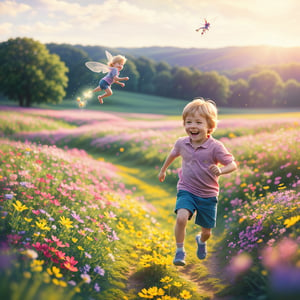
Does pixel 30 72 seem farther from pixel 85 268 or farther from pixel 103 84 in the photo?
pixel 103 84

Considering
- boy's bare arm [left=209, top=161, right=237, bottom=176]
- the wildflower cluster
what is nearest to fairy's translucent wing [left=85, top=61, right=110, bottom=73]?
the wildflower cluster

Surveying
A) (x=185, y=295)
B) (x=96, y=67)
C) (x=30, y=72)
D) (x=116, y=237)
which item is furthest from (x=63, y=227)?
(x=30, y=72)

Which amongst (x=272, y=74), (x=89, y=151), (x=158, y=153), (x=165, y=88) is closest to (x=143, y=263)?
(x=158, y=153)

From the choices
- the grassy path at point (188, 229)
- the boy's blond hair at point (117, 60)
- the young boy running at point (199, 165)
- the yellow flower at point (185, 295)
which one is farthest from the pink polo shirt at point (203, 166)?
the boy's blond hair at point (117, 60)

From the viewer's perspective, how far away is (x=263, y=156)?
961 centimetres

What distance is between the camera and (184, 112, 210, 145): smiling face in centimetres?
387

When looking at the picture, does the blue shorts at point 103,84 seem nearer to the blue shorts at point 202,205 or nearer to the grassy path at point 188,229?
the blue shorts at point 202,205

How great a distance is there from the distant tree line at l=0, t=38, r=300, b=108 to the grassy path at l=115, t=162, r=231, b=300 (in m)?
2.70

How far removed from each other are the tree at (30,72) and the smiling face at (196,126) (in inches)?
1103

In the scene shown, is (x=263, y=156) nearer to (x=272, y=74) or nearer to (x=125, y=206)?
(x=125, y=206)

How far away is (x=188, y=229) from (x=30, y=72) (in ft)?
92.3

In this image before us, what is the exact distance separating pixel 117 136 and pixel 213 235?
1378cm

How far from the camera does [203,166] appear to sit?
4066 mm

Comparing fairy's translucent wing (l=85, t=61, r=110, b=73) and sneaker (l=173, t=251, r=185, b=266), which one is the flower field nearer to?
sneaker (l=173, t=251, r=185, b=266)
